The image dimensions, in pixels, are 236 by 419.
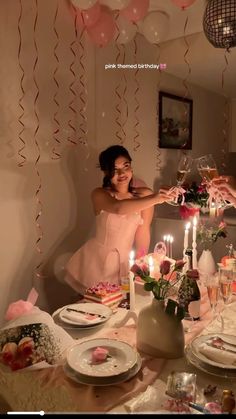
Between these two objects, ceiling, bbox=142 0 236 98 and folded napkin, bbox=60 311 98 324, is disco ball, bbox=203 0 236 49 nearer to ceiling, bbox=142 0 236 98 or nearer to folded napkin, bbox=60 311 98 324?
ceiling, bbox=142 0 236 98

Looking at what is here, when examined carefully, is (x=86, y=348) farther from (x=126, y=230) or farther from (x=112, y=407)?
(x=126, y=230)

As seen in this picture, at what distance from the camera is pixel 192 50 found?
10.4 ft

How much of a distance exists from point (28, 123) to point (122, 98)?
3.45 feet

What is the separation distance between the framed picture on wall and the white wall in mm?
452

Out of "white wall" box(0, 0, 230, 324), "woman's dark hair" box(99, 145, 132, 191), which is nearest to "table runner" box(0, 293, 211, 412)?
"white wall" box(0, 0, 230, 324)

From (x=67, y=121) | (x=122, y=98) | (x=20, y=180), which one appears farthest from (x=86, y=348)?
(x=122, y=98)

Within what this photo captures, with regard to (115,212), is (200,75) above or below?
above

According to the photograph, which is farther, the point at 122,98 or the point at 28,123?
the point at 122,98

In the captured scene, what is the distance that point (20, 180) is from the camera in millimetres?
2240

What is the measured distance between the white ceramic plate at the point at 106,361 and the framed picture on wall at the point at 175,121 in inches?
105

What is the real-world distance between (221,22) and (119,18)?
977 mm

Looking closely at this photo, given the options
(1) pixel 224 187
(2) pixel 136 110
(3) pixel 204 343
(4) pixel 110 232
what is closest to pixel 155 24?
(2) pixel 136 110

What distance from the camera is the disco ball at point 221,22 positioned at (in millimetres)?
1602

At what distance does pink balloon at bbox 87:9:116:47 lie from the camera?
2221 millimetres
